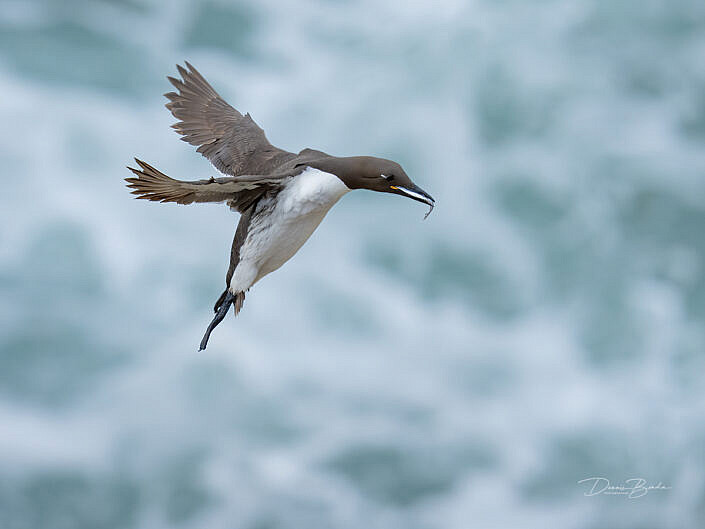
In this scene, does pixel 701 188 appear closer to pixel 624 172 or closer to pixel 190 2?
pixel 624 172

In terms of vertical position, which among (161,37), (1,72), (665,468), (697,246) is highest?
(161,37)

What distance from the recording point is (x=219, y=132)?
5.47 m

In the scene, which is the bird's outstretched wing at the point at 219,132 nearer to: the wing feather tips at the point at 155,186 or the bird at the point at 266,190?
the bird at the point at 266,190

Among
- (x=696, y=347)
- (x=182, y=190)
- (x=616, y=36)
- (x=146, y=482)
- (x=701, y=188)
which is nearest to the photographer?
(x=182, y=190)

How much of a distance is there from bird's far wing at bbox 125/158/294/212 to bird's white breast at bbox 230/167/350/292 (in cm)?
7

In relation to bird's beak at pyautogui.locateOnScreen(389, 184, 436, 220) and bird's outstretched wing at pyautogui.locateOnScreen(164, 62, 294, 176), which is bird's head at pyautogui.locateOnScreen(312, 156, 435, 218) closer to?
bird's beak at pyautogui.locateOnScreen(389, 184, 436, 220)

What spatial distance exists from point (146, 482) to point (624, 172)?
7.17 m

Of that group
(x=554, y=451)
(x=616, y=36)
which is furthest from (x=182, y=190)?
(x=616, y=36)

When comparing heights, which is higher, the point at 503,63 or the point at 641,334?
the point at 503,63

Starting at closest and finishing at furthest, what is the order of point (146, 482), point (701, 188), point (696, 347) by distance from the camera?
1. point (146, 482)
2. point (696, 347)
3. point (701, 188)

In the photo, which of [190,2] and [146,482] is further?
[190,2]

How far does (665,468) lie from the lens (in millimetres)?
11836
